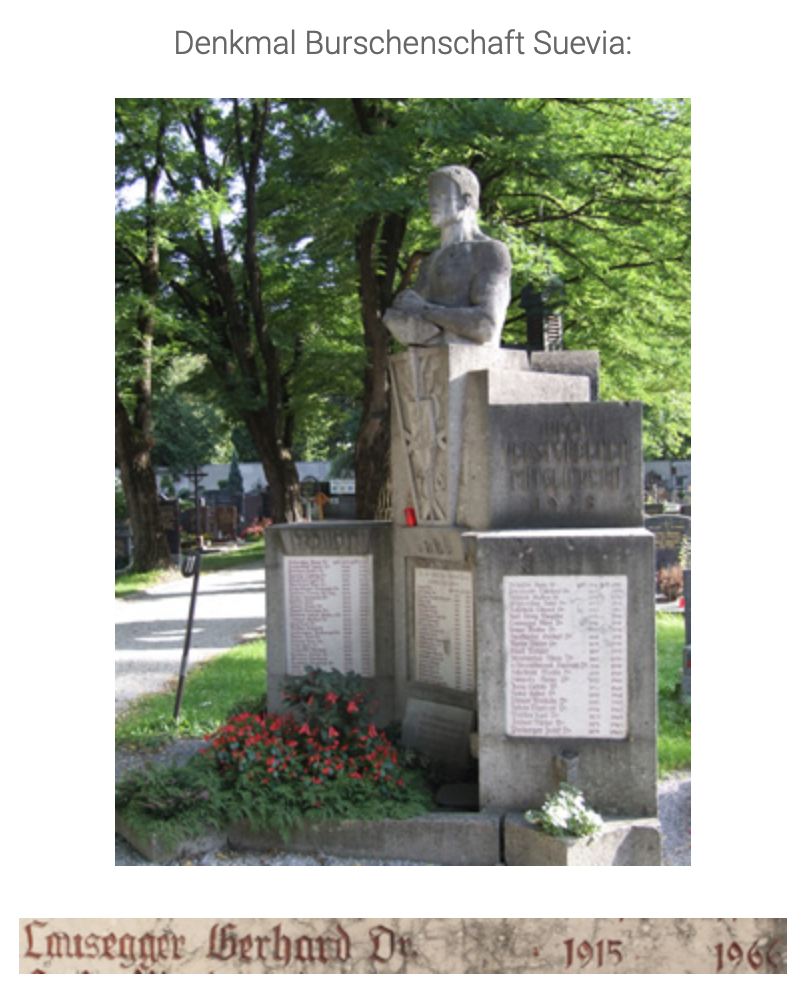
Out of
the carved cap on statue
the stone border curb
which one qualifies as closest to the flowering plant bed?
the stone border curb

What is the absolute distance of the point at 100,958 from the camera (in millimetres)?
4434

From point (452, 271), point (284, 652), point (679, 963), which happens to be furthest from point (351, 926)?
point (452, 271)

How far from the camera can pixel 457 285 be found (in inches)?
254

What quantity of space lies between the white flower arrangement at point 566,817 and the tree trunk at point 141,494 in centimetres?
1636

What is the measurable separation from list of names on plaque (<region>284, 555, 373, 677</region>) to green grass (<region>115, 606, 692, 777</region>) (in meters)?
0.94

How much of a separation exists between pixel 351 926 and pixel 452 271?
4.29 meters

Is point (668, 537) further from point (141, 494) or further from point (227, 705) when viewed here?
point (141, 494)

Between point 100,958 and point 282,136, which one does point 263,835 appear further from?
point 282,136

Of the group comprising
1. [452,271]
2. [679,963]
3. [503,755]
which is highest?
[452,271]

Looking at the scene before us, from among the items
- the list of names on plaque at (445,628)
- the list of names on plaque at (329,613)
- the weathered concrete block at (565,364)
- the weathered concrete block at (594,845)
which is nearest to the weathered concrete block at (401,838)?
the weathered concrete block at (594,845)

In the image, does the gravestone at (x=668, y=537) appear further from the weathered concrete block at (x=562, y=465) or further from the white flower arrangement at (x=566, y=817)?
the white flower arrangement at (x=566, y=817)

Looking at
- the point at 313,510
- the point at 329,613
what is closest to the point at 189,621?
the point at 329,613

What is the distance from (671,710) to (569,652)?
363 centimetres

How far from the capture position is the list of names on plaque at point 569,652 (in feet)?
18.0
